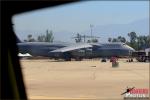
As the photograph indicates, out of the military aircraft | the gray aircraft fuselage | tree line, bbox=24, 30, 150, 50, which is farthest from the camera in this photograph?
tree line, bbox=24, 30, 150, 50

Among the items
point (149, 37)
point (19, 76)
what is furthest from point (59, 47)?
point (19, 76)

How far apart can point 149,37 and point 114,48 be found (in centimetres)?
5814

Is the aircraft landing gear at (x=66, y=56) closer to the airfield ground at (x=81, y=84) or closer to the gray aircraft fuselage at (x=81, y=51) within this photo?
the gray aircraft fuselage at (x=81, y=51)

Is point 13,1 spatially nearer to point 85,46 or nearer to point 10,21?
point 10,21

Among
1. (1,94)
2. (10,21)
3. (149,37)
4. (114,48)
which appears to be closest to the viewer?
(1,94)

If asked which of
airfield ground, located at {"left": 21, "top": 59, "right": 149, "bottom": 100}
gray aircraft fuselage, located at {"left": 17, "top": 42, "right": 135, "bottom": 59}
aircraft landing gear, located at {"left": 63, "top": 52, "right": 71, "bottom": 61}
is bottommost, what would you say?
airfield ground, located at {"left": 21, "top": 59, "right": 149, "bottom": 100}

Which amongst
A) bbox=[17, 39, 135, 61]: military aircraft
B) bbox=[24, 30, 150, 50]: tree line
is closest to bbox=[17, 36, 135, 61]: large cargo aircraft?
bbox=[17, 39, 135, 61]: military aircraft

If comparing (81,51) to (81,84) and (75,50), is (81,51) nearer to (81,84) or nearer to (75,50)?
(75,50)

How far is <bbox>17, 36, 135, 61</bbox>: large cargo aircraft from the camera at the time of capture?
93.8 m

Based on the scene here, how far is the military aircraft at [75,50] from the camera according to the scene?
93.8m

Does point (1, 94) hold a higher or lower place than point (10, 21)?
lower

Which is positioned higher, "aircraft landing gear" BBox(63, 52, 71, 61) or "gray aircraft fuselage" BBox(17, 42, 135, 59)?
"gray aircraft fuselage" BBox(17, 42, 135, 59)

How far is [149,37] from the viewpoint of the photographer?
151875 millimetres

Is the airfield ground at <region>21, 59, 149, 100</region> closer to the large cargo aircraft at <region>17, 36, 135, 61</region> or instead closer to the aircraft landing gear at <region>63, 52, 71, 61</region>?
the aircraft landing gear at <region>63, 52, 71, 61</region>
